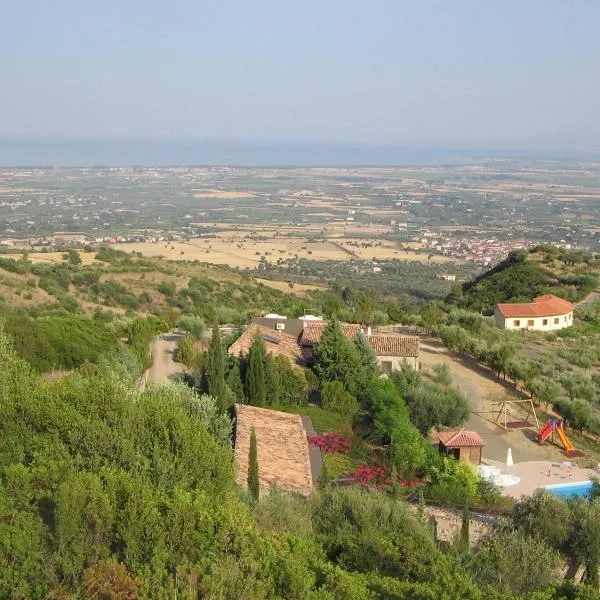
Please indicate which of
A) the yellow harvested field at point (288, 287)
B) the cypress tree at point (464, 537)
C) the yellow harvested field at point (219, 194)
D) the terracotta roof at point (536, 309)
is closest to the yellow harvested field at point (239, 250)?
the yellow harvested field at point (288, 287)

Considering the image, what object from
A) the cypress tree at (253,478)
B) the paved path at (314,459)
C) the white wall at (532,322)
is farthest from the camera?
the white wall at (532,322)

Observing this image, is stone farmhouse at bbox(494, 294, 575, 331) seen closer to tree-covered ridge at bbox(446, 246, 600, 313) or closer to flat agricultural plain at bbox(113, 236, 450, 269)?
tree-covered ridge at bbox(446, 246, 600, 313)

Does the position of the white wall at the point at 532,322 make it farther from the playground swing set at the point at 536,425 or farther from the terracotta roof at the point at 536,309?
the playground swing set at the point at 536,425

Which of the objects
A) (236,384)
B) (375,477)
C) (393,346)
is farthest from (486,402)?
(375,477)

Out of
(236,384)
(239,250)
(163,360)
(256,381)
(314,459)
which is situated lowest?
(239,250)

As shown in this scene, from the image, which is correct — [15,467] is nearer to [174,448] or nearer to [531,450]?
[174,448]

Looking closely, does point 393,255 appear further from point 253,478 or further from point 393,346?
point 253,478
